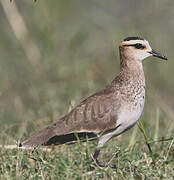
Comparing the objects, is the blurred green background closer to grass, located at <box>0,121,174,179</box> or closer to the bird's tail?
the bird's tail

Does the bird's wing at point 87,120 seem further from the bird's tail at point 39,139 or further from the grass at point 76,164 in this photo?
the grass at point 76,164

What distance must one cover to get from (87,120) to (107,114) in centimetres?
23

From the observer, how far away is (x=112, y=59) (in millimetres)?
10555

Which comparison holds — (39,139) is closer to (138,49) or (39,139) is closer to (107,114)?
(107,114)

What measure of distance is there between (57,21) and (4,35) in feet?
3.37

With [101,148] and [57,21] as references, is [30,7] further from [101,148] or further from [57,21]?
[101,148]

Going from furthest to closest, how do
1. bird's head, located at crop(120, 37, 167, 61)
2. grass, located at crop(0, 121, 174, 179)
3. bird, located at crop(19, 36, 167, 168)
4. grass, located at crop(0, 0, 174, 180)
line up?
grass, located at crop(0, 0, 174, 180)
bird's head, located at crop(120, 37, 167, 61)
bird, located at crop(19, 36, 167, 168)
grass, located at crop(0, 121, 174, 179)

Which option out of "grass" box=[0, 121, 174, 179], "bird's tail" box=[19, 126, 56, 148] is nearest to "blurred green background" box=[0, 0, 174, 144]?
"bird's tail" box=[19, 126, 56, 148]

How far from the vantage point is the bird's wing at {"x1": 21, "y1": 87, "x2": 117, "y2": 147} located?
5.89 m

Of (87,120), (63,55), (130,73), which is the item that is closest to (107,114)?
(87,120)

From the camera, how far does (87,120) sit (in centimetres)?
603

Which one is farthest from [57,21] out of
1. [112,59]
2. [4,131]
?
[4,131]

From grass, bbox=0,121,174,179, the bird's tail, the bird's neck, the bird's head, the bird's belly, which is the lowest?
grass, bbox=0,121,174,179

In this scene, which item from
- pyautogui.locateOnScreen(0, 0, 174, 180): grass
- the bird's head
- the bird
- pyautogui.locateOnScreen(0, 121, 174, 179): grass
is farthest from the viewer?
pyautogui.locateOnScreen(0, 0, 174, 180): grass
